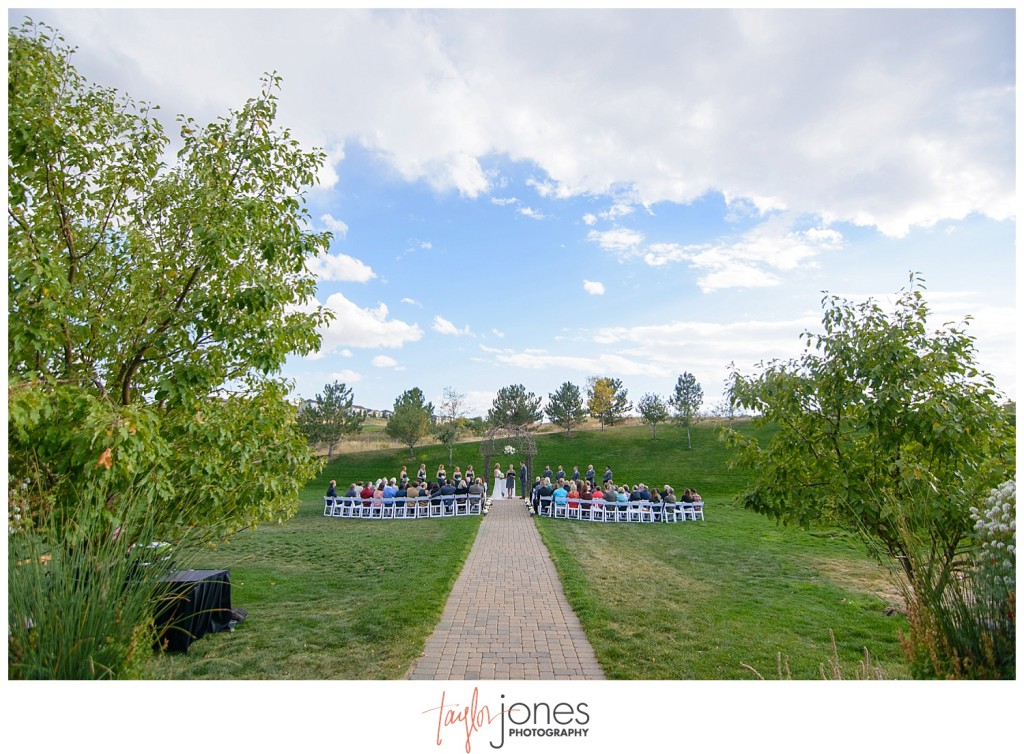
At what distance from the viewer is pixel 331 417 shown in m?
35.3

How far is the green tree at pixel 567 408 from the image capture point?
44.5m

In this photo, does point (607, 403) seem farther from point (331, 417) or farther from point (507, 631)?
point (507, 631)

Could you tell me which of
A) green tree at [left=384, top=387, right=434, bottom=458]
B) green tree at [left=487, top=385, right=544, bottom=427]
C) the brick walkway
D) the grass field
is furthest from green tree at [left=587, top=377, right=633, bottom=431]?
the brick walkway

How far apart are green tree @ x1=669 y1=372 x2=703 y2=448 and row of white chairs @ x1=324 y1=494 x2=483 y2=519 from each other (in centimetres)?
2174

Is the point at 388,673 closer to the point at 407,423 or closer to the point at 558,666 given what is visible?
the point at 558,666

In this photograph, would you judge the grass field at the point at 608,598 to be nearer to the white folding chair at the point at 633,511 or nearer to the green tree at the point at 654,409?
the white folding chair at the point at 633,511

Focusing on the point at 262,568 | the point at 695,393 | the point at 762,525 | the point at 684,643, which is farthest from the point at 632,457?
the point at 684,643

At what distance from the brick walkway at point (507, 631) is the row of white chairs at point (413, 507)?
Answer: 839 cm

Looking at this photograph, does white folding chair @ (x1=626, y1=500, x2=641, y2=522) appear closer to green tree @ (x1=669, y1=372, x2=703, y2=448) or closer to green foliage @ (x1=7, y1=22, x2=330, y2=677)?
green foliage @ (x1=7, y1=22, x2=330, y2=677)

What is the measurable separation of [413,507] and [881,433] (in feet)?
51.2

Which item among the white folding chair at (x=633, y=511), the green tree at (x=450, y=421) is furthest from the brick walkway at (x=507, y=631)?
the green tree at (x=450, y=421)

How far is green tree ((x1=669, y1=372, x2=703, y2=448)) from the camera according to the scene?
35.9 meters
